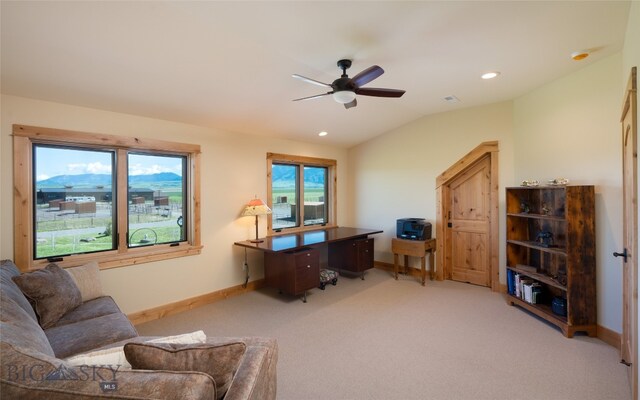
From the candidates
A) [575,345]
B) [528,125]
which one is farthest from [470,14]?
[575,345]

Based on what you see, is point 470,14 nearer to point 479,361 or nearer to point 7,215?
point 479,361

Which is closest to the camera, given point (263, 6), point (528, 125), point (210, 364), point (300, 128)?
point (210, 364)

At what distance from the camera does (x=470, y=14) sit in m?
2.23

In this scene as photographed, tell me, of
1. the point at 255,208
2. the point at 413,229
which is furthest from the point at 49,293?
the point at 413,229

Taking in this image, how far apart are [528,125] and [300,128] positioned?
3.13m

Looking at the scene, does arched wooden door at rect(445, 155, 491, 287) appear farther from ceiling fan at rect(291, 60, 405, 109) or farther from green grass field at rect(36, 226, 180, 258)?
green grass field at rect(36, 226, 180, 258)

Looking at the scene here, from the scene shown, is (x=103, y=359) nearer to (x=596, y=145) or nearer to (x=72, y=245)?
(x=72, y=245)

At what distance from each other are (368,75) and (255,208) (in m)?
2.49

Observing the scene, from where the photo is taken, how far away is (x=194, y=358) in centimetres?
116

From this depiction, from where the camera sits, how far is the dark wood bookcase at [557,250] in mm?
2996

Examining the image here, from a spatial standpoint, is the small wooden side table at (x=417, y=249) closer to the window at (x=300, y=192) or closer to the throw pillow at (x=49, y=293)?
the window at (x=300, y=192)

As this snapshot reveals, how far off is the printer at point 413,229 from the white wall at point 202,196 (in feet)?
7.02

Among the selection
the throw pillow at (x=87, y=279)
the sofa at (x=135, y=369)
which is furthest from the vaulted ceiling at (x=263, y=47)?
the sofa at (x=135, y=369)

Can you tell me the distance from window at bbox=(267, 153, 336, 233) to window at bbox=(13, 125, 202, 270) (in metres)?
1.37
